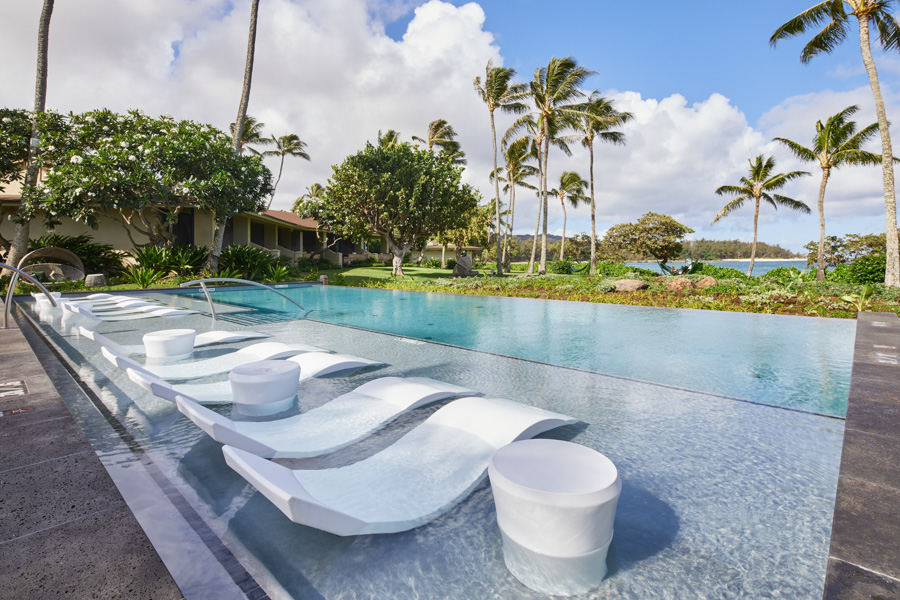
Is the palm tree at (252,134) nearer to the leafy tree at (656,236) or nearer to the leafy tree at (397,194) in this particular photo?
the leafy tree at (397,194)

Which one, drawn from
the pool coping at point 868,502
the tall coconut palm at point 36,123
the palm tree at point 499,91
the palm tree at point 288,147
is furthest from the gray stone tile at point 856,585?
the palm tree at point 288,147

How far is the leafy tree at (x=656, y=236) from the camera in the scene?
37684 millimetres

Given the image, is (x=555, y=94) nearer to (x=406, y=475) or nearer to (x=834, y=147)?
(x=834, y=147)

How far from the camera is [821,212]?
2453cm

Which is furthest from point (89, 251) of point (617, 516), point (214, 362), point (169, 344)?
point (617, 516)

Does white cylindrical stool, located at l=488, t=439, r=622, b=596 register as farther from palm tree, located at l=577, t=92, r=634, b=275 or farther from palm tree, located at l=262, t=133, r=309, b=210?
palm tree, located at l=262, t=133, r=309, b=210

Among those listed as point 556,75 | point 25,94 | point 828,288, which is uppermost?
point 556,75

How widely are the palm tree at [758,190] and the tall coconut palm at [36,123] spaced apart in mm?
35278

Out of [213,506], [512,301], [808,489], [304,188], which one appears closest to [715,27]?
[512,301]

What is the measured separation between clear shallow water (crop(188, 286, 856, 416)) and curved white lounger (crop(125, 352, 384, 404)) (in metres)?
2.60

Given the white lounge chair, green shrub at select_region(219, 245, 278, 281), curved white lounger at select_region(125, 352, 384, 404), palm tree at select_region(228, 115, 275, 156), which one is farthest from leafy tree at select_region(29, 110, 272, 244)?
palm tree at select_region(228, 115, 275, 156)

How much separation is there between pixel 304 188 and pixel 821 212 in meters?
40.0

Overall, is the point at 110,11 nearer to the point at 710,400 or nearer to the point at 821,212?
the point at 710,400

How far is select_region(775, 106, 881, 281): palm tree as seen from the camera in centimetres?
2228
